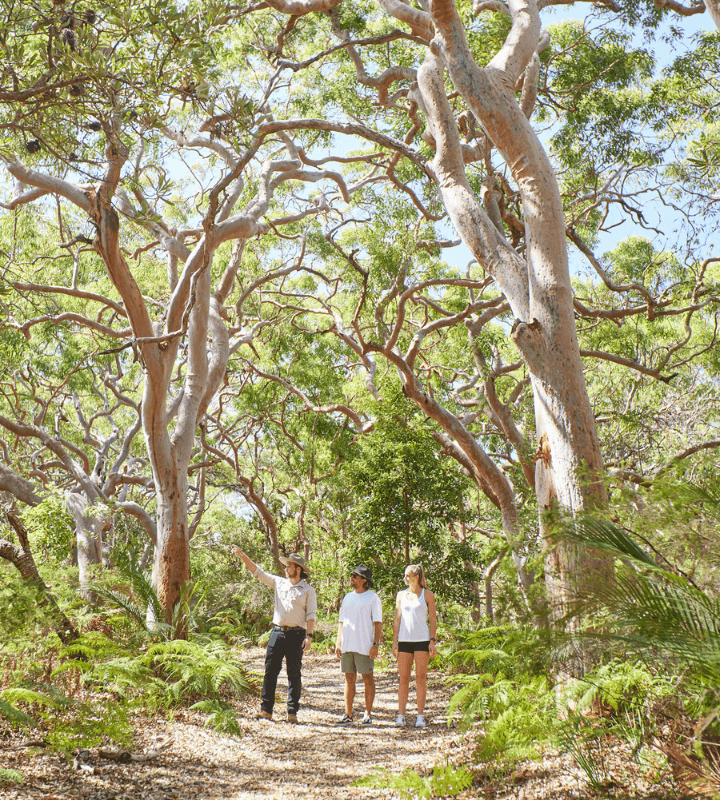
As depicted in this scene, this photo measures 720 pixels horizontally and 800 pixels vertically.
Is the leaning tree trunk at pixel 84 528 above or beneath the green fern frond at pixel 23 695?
above

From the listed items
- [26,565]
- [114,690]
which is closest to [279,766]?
[114,690]

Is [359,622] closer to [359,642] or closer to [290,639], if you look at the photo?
[359,642]

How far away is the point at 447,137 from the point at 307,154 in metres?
5.81

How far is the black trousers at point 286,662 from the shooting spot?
7117 millimetres

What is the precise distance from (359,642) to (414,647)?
0.59m

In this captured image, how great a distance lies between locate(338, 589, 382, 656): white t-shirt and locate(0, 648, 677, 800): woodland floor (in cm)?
80

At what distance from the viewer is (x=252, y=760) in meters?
5.62

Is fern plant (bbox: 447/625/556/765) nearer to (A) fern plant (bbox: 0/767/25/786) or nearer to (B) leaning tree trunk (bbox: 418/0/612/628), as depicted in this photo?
(B) leaning tree trunk (bbox: 418/0/612/628)

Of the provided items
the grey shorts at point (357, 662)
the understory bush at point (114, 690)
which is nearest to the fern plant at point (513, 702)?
the grey shorts at point (357, 662)

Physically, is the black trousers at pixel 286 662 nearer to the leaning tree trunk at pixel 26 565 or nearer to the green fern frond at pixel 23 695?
the leaning tree trunk at pixel 26 565

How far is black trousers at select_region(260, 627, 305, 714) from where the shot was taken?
23.4 ft

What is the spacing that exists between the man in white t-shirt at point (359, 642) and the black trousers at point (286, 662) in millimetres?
460

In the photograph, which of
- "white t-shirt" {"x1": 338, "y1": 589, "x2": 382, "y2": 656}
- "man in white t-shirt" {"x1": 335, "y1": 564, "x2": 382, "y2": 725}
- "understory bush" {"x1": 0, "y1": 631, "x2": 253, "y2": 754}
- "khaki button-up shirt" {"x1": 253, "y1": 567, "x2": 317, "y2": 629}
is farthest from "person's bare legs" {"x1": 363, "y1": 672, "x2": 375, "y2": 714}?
"understory bush" {"x1": 0, "y1": 631, "x2": 253, "y2": 754}

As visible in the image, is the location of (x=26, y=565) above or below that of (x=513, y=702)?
above
